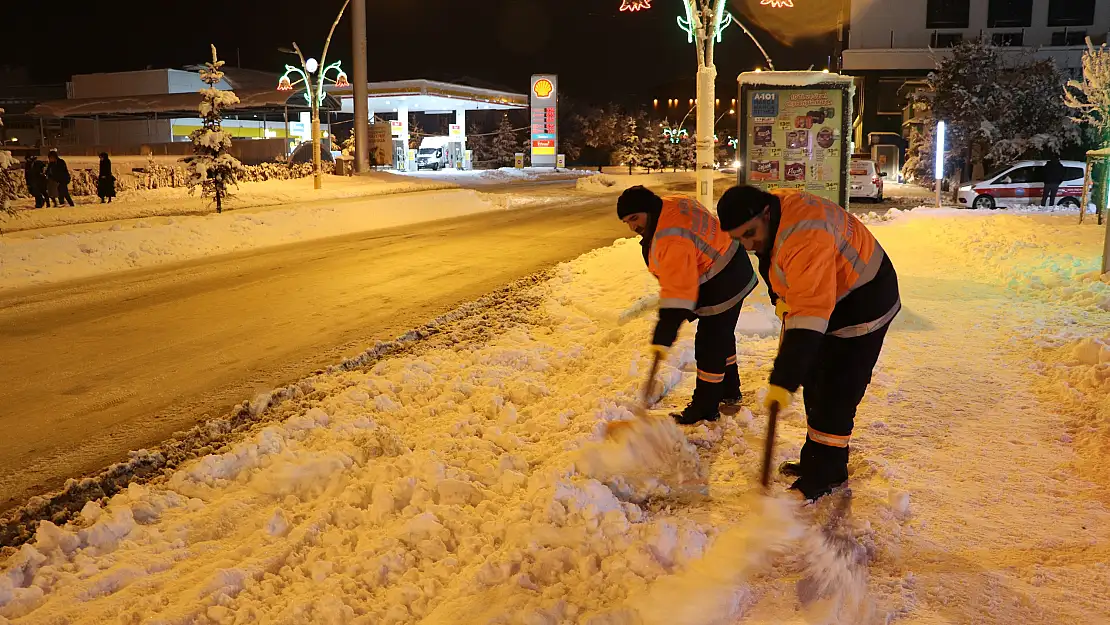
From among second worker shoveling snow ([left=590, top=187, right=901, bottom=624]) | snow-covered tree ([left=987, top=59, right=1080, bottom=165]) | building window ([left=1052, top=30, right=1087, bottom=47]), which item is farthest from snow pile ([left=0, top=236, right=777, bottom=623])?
building window ([left=1052, top=30, right=1087, bottom=47])

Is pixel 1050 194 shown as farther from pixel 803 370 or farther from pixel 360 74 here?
pixel 360 74

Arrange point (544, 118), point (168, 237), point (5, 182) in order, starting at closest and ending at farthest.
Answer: point (168, 237)
point (5, 182)
point (544, 118)

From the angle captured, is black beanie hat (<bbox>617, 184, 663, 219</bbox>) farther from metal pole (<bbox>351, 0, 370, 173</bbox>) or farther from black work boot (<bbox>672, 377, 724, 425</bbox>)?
metal pole (<bbox>351, 0, 370, 173</bbox>)

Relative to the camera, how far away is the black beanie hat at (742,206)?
12.7 feet

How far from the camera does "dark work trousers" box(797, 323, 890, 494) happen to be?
13.6 feet

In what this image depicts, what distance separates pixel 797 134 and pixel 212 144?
1648cm

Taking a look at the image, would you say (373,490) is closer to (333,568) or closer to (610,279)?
(333,568)

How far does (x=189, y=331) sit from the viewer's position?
8781 millimetres

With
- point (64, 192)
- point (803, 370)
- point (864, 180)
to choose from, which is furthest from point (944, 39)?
point (803, 370)

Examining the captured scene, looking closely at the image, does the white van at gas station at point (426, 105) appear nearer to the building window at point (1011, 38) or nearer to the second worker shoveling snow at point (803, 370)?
the building window at point (1011, 38)

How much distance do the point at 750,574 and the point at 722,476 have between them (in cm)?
120

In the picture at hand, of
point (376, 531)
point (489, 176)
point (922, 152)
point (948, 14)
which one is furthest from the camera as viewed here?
point (489, 176)

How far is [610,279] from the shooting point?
1105cm

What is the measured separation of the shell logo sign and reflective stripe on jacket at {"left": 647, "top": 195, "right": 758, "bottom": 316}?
56.7 meters
